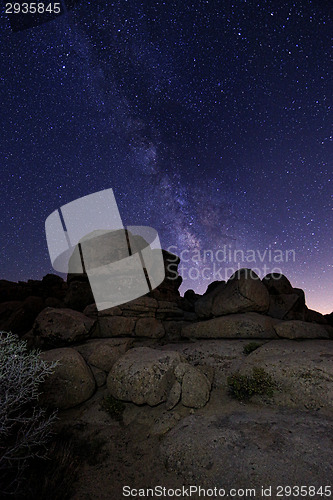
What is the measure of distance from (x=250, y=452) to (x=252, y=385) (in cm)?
404

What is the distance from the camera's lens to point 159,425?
947 cm

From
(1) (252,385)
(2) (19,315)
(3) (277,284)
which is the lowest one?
(1) (252,385)

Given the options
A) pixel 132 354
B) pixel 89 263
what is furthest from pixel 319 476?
pixel 89 263

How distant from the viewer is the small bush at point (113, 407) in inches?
422

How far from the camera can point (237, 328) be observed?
1703 cm

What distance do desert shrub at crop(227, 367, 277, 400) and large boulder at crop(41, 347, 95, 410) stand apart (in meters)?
7.57

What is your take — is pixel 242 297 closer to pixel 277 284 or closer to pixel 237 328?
pixel 237 328

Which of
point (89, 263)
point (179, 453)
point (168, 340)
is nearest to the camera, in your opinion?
point (179, 453)

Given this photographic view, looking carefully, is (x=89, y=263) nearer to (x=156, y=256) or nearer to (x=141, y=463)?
(x=156, y=256)

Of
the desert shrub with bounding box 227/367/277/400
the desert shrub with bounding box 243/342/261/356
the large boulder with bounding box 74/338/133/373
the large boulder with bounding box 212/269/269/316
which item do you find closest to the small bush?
the large boulder with bounding box 74/338/133/373

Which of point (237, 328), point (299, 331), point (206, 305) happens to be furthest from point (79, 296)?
point (299, 331)

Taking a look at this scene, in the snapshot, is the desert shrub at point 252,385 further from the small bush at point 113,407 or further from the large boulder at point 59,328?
the large boulder at point 59,328

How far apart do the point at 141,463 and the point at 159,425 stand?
1.56 meters

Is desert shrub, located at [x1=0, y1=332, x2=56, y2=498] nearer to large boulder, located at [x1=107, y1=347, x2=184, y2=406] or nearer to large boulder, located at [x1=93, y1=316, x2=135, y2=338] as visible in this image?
large boulder, located at [x1=107, y1=347, x2=184, y2=406]
